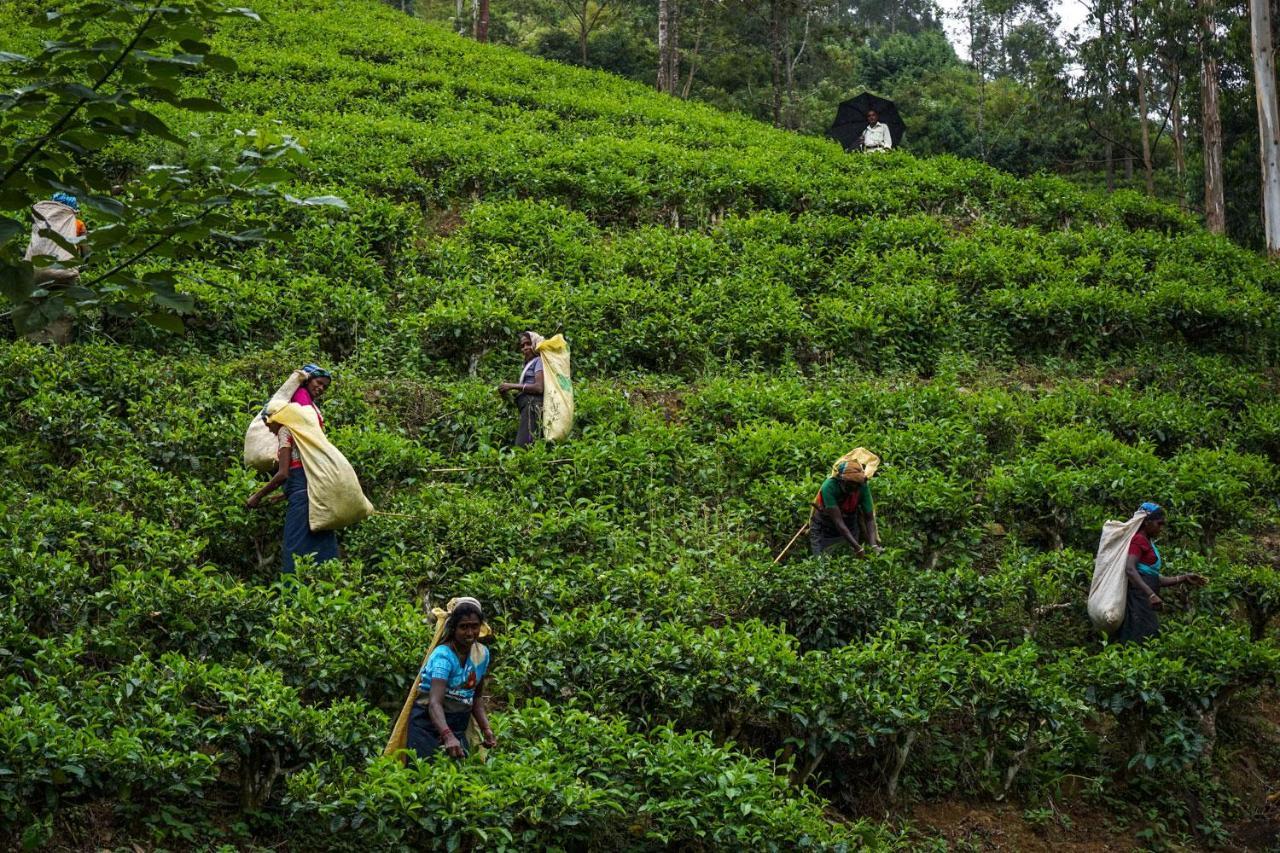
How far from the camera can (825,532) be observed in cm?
921

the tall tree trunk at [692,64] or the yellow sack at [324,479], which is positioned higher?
the tall tree trunk at [692,64]

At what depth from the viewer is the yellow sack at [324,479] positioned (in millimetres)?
8000

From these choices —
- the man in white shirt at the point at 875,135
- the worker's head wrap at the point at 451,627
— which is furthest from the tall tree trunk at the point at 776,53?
the worker's head wrap at the point at 451,627

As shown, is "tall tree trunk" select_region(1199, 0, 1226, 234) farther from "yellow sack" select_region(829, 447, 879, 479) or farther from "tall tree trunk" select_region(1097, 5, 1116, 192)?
"yellow sack" select_region(829, 447, 879, 479)

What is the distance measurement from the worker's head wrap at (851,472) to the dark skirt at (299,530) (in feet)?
11.7

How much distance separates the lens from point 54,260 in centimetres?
404

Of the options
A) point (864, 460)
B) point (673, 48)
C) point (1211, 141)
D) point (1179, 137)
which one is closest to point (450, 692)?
point (864, 460)

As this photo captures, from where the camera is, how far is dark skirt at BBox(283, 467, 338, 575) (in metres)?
8.07

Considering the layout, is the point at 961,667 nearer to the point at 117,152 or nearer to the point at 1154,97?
the point at 117,152

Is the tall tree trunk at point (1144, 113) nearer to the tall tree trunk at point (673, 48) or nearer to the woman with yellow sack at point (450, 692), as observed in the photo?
the tall tree trunk at point (673, 48)

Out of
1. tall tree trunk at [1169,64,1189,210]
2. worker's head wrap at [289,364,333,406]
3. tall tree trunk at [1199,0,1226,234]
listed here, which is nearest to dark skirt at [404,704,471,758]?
worker's head wrap at [289,364,333,406]

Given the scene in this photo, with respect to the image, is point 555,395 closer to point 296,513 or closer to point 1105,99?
point 296,513

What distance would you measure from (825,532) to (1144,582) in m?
2.23

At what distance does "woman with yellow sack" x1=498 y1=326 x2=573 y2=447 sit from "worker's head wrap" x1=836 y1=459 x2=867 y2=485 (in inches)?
100
